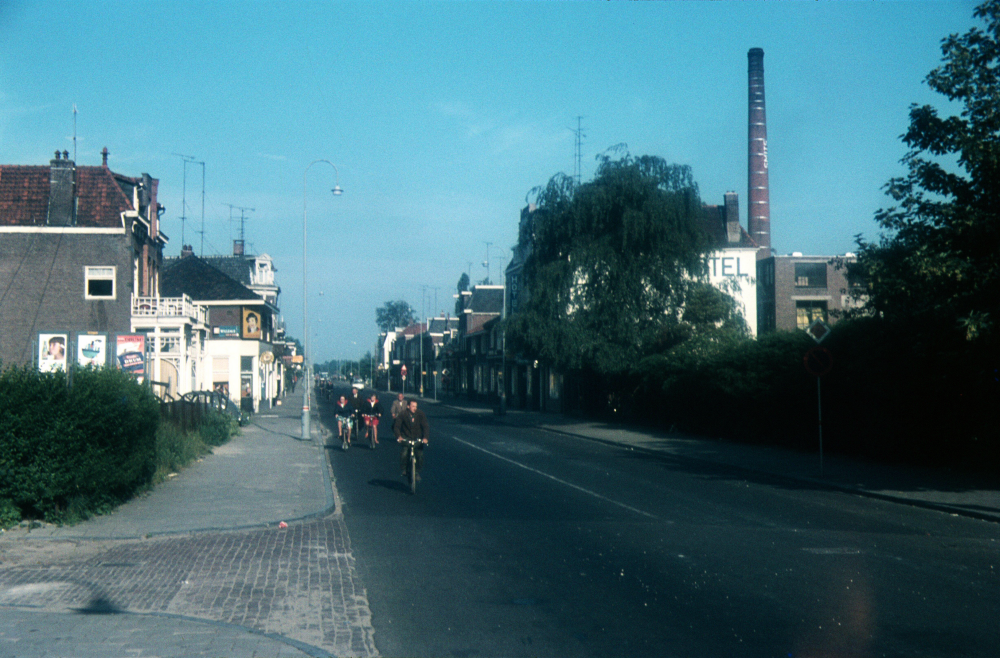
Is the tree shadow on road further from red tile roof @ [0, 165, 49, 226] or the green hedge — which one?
red tile roof @ [0, 165, 49, 226]

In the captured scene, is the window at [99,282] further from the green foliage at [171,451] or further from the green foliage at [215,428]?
the green foliage at [171,451]

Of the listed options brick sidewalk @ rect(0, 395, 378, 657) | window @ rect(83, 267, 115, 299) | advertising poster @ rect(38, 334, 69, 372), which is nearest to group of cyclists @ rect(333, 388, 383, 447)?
advertising poster @ rect(38, 334, 69, 372)

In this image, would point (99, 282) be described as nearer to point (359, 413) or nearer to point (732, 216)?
point (359, 413)

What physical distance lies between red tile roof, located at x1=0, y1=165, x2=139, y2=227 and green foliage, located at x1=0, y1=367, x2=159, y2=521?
25.5m

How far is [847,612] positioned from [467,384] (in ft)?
258

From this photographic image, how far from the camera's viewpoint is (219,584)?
8133 millimetres

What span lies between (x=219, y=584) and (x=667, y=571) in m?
4.21

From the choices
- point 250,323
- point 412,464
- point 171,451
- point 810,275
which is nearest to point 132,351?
point 171,451

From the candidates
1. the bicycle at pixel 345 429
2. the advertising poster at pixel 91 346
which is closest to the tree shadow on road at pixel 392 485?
the bicycle at pixel 345 429

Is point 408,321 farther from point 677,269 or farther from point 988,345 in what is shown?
point 988,345

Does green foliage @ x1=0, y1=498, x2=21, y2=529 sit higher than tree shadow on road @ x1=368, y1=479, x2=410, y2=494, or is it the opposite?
green foliage @ x1=0, y1=498, x2=21, y2=529

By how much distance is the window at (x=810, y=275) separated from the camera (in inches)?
2418

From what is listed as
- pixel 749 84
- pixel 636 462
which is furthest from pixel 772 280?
pixel 636 462

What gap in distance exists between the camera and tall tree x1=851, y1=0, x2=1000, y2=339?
13711 millimetres
